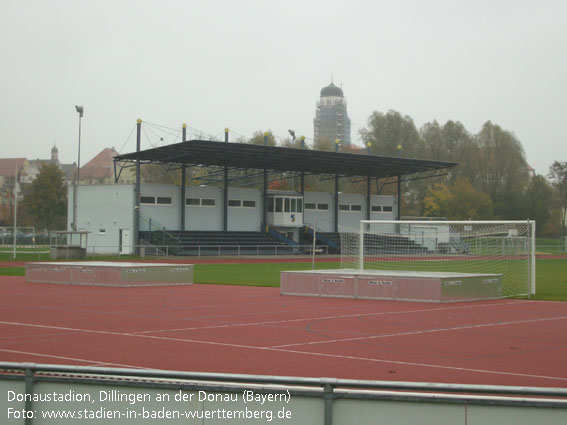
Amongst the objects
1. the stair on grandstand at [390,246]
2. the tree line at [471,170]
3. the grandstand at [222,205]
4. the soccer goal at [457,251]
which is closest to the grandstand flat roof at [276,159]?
the grandstand at [222,205]

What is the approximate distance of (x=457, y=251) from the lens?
2007 inches

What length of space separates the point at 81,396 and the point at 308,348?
724 cm

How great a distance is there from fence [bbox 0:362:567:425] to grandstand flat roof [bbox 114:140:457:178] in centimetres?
4699

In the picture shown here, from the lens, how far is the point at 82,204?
204ft

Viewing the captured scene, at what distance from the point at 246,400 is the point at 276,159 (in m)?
56.9

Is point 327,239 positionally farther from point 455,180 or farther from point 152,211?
point 455,180

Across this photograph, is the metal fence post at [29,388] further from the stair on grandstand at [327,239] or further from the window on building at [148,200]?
the stair on grandstand at [327,239]

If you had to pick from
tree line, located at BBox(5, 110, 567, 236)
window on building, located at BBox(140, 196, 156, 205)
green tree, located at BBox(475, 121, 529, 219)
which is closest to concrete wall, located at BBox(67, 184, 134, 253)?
window on building, located at BBox(140, 196, 156, 205)

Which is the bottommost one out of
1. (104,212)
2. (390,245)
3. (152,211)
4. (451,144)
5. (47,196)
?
(390,245)

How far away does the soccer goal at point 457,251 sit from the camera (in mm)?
31578

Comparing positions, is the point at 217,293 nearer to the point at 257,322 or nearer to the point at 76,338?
the point at 257,322

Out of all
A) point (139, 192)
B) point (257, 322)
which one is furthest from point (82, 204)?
point (257, 322)

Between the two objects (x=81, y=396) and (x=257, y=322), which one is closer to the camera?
(x=81, y=396)

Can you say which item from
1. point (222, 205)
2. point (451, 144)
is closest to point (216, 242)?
point (222, 205)
